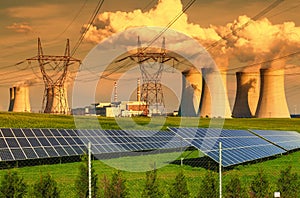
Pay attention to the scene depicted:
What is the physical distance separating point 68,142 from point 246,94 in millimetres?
59773

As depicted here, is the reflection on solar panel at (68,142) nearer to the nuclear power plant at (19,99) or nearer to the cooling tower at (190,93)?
the cooling tower at (190,93)

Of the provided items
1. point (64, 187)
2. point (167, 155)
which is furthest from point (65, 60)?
point (64, 187)

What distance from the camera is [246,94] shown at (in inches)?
3113

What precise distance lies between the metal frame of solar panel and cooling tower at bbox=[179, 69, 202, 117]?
5473cm

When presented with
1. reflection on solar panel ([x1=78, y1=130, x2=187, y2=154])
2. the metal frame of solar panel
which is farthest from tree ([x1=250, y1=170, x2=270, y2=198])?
reflection on solar panel ([x1=78, y1=130, x2=187, y2=154])

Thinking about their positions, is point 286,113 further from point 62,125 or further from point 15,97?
point 15,97

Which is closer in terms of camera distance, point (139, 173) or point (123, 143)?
point (139, 173)

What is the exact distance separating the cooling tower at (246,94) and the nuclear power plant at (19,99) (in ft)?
133

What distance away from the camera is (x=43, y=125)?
3925 cm

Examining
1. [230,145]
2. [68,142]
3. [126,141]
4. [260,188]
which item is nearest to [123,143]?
[126,141]

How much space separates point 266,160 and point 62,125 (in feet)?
74.0

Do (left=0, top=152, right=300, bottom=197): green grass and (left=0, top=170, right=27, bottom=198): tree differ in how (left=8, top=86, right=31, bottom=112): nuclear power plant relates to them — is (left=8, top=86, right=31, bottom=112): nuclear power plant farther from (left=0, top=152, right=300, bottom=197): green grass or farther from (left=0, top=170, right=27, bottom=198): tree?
(left=0, top=170, right=27, bottom=198): tree

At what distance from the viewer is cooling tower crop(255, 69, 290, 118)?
68.2m

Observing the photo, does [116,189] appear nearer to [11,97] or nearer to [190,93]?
[190,93]
